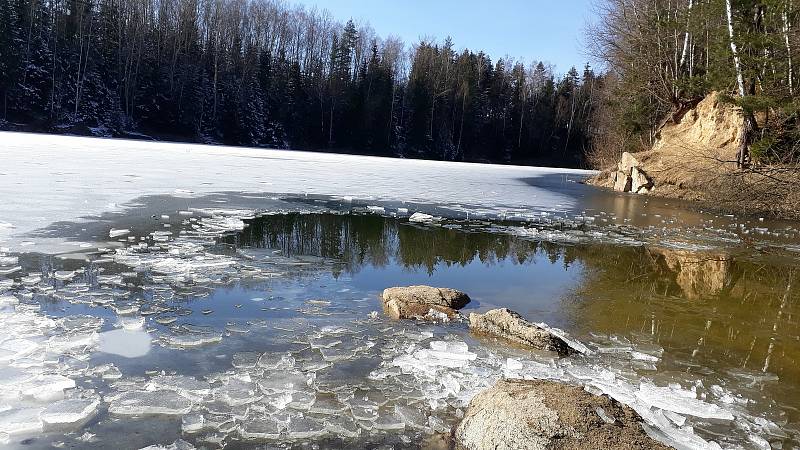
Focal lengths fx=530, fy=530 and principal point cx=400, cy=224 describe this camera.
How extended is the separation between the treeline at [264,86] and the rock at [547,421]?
45.5 metres

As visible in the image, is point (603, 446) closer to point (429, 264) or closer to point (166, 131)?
point (429, 264)

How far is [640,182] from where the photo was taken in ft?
72.3

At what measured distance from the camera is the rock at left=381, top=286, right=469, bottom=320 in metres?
4.73

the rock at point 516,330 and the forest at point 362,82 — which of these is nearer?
the rock at point 516,330

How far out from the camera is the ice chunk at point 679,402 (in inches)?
126

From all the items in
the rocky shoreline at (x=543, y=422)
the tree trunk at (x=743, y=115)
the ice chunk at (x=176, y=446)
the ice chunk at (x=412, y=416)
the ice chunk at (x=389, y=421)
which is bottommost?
the ice chunk at (x=176, y=446)

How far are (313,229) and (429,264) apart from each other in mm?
2602

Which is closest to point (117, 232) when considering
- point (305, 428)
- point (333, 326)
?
point (333, 326)

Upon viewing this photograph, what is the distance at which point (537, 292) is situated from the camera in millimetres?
5902

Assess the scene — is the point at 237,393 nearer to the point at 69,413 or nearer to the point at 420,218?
the point at 69,413

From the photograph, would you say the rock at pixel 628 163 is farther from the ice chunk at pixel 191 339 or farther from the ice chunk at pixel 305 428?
the ice chunk at pixel 305 428

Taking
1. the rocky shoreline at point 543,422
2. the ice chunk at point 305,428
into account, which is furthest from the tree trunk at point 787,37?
Answer: the ice chunk at point 305,428

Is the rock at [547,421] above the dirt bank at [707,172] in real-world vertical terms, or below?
below

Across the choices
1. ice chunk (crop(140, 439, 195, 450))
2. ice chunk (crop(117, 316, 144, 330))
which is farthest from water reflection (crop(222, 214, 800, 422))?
ice chunk (crop(140, 439, 195, 450))
